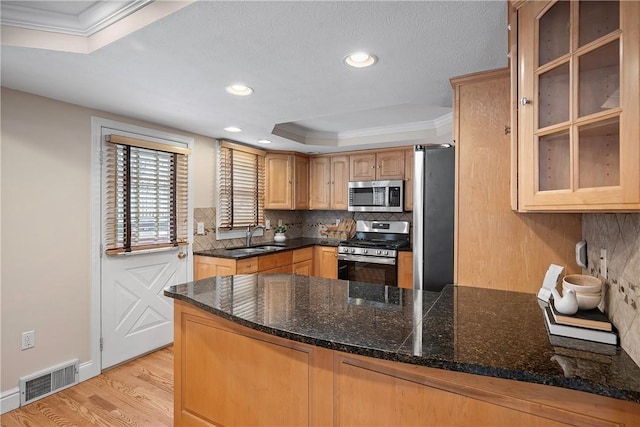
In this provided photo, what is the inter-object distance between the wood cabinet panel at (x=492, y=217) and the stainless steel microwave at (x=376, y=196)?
2.16 metres

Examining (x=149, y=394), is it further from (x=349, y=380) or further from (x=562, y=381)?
(x=562, y=381)

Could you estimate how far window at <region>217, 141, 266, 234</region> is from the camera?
3887 millimetres

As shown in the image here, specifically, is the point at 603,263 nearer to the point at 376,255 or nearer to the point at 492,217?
the point at 492,217

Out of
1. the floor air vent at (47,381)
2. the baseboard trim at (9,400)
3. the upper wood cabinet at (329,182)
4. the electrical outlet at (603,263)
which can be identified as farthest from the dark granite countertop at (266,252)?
the electrical outlet at (603,263)

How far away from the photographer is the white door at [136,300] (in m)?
2.85

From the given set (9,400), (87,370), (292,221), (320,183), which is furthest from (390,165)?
(9,400)

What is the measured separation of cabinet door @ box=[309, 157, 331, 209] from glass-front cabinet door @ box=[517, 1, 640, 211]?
3.54 m

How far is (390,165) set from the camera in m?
4.30

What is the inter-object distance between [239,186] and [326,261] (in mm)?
1521

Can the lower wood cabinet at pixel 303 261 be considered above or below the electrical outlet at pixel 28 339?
above

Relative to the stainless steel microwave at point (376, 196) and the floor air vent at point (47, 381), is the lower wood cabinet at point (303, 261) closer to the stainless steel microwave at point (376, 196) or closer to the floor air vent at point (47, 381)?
the stainless steel microwave at point (376, 196)

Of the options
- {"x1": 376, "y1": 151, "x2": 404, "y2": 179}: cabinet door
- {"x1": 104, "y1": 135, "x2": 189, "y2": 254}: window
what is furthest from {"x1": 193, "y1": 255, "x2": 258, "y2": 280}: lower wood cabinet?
{"x1": 376, "y1": 151, "x2": 404, "y2": 179}: cabinet door

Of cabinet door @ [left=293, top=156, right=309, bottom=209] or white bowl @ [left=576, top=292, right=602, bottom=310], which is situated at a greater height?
cabinet door @ [left=293, top=156, right=309, bottom=209]

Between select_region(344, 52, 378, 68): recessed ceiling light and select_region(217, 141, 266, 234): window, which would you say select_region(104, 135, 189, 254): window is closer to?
select_region(217, 141, 266, 234): window
